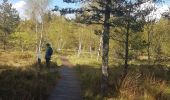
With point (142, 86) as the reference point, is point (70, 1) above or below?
above

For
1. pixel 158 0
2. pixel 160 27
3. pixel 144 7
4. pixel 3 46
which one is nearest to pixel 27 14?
pixel 3 46

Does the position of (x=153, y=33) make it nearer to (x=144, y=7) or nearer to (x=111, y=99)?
(x=144, y=7)

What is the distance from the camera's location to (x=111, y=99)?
12.4 meters

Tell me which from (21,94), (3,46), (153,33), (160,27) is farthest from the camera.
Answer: (3,46)

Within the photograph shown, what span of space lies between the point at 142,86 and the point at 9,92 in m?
4.91

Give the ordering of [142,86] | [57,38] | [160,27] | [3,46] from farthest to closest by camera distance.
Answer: [3,46], [57,38], [160,27], [142,86]

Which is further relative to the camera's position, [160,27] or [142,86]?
[160,27]

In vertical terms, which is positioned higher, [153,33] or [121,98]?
[153,33]

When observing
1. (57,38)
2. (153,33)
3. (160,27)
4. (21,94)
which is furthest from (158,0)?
(57,38)

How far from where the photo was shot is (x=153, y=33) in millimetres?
32688

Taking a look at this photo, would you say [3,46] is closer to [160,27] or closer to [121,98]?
[160,27]

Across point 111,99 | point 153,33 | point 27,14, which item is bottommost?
point 111,99

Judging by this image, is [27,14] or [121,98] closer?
[121,98]

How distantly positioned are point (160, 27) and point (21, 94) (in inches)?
1041
